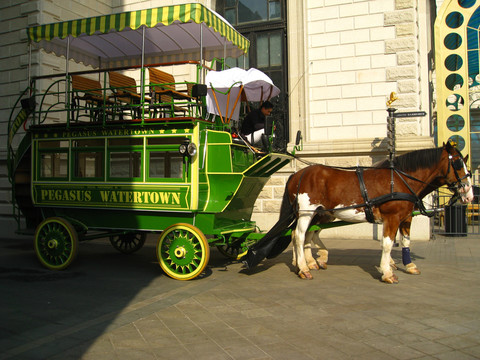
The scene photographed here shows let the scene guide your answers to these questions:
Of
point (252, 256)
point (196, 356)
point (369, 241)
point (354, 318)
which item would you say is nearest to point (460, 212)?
point (369, 241)

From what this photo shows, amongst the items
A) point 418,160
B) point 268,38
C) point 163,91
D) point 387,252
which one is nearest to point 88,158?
point 163,91

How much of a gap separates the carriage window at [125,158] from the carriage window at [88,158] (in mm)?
231

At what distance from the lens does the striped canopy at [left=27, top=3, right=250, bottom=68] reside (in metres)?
7.82

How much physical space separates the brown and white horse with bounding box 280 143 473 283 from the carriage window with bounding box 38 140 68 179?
4482 mm

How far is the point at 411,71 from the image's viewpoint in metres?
12.2

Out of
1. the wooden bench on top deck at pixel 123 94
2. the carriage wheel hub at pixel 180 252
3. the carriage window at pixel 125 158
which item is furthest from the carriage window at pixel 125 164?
the carriage wheel hub at pixel 180 252

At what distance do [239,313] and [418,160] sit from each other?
3.95 metres

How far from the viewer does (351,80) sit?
12711 millimetres

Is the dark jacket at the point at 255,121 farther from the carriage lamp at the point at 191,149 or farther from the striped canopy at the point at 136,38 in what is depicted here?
the striped canopy at the point at 136,38

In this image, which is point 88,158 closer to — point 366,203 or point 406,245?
point 366,203

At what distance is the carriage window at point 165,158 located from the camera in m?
7.54

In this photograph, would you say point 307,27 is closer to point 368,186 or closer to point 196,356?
point 368,186

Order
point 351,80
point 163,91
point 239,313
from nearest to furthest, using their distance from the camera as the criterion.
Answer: point 239,313 < point 163,91 < point 351,80

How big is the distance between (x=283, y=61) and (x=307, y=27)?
145 cm
